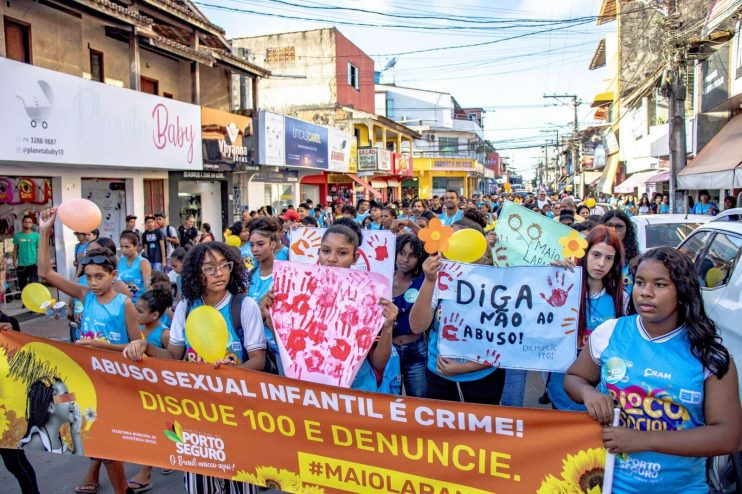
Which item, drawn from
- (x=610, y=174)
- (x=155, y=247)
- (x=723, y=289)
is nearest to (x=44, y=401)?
(x=723, y=289)

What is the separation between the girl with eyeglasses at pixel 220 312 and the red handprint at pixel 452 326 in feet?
3.73

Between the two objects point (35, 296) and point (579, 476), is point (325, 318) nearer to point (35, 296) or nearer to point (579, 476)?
point (579, 476)

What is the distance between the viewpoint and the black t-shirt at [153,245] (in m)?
11.4

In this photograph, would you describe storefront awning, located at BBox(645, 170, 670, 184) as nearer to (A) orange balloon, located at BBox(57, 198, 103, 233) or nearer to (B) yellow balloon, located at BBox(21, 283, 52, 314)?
(A) orange balloon, located at BBox(57, 198, 103, 233)

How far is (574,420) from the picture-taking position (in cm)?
245

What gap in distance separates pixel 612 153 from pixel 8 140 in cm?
3775

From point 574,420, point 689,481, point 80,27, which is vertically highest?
point 80,27

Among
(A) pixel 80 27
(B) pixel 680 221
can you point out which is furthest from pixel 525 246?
(A) pixel 80 27

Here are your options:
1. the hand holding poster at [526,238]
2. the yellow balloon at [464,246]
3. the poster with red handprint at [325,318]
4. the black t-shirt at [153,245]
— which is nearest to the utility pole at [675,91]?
the hand holding poster at [526,238]

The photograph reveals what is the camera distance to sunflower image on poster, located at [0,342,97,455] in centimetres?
348

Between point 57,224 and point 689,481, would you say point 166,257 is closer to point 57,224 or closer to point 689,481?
point 57,224

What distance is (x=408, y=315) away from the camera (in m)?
4.05

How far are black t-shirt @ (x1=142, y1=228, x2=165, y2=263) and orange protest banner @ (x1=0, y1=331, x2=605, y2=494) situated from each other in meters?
8.01

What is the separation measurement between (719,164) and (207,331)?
14.3 m
